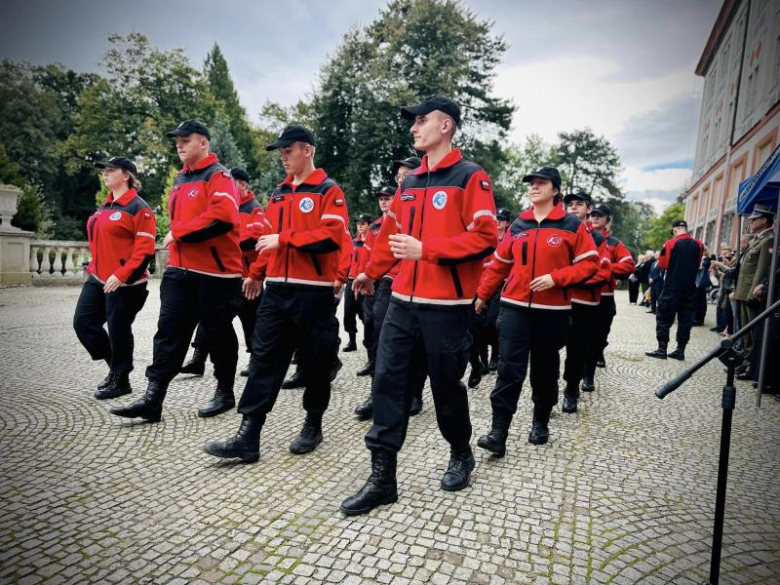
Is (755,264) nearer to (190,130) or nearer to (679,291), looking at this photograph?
(679,291)

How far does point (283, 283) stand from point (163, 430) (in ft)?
5.45

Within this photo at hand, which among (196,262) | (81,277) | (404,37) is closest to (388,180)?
(404,37)

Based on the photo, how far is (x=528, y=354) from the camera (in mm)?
3957

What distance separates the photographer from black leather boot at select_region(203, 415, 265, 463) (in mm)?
3318

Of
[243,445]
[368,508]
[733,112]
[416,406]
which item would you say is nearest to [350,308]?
[416,406]

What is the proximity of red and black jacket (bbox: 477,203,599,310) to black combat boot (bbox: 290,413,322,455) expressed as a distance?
174 centimetres

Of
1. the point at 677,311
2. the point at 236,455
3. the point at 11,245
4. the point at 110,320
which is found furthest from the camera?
the point at 11,245

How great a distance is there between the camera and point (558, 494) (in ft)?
10.2

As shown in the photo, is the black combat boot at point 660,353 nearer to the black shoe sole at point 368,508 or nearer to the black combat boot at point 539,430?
the black combat boot at point 539,430

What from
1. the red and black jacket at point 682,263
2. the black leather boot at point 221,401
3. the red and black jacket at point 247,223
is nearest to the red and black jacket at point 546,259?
the black leather boot at point 221,401

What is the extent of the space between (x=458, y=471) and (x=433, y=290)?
1243 mm

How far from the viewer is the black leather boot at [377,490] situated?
2.78m

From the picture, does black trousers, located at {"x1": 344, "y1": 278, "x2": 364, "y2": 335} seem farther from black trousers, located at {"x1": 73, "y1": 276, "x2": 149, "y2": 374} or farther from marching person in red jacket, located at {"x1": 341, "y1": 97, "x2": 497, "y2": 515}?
marching person in red jacket, located at {"x1": 341, "y1": 97, "x2": 497, "y2": 515}

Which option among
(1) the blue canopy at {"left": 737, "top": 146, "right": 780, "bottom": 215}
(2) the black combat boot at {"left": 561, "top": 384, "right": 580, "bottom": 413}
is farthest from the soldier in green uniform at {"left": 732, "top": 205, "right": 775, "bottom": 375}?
(2) the black combat boot at {"left": 561, "top": 384, "right": 580, "bottom": 413}
